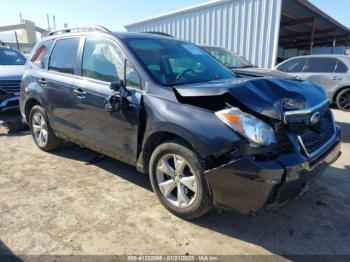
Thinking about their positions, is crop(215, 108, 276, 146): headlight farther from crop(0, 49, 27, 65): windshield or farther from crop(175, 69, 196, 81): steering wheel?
crop(0, 49, 27, 65): windshield

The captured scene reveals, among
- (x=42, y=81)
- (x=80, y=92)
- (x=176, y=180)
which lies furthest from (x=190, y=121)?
(x=42, y=81)

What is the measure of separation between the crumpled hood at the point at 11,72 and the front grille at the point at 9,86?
0.35 ft

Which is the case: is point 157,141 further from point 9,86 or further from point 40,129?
point 9,86

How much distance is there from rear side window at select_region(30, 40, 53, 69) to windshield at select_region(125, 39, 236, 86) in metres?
1.89

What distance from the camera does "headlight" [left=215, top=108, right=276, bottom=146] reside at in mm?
2471

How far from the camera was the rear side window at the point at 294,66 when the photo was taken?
954 centimetres

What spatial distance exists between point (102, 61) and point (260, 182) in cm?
239

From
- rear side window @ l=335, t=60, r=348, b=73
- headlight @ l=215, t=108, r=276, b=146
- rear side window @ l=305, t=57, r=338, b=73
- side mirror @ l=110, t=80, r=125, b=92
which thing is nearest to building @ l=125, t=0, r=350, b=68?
rear side window @ l=305, t=57, r=338, b=73

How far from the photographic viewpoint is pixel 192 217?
296 cm

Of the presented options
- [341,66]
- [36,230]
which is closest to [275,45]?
[341,66]

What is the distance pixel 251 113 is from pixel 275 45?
8989 millimetres

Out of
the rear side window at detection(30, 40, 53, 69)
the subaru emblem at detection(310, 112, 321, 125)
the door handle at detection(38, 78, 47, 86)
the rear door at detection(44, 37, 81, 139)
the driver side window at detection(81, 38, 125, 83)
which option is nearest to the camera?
the subaru emblem at detection(310, 112, 321, 125)

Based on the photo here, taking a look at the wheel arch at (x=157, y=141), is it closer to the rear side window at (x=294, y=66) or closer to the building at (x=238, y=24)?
the rear side window at (x=294, y=66)

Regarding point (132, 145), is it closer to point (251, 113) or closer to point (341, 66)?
point (251, 113)
